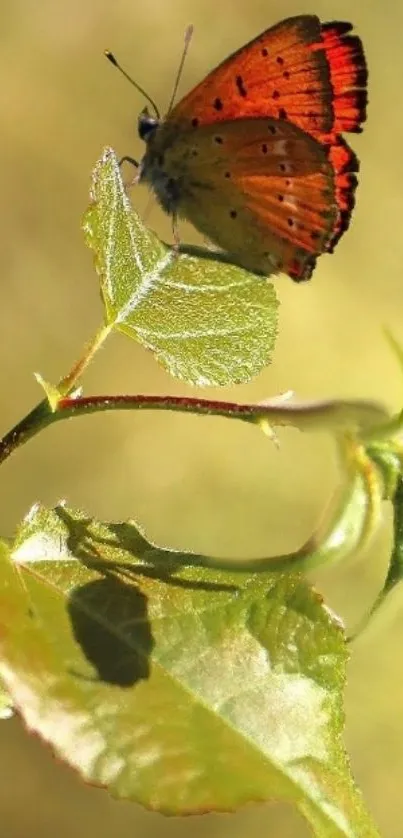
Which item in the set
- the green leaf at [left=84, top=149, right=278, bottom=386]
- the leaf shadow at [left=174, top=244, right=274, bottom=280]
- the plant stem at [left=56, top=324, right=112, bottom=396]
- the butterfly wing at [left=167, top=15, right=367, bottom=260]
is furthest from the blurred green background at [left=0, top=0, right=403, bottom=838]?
the plant stem at [left=56, top=324, right=112, bottom=396]

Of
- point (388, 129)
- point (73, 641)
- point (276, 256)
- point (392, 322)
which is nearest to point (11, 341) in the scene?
point (392, 322)

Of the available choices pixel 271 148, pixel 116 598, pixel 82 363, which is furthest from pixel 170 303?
pixel 271 148

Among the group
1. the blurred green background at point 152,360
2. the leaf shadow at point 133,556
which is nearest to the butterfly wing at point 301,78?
the leaf shadow at point 133,556

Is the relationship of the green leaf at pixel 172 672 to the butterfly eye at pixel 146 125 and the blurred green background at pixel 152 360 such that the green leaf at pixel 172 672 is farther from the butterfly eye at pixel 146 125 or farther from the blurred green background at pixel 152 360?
the blurred green background at pixel 152 360

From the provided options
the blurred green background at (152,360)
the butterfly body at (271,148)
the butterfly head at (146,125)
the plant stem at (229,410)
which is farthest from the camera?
the blurred green background at (152,360)

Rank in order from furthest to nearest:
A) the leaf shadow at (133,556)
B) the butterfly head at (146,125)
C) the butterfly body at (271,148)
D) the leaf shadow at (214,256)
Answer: the butterfly head at (146,125)
the butterfly body at (271,148)
the leaf shadow at (214,256)
the leaf shadow at (133,556)

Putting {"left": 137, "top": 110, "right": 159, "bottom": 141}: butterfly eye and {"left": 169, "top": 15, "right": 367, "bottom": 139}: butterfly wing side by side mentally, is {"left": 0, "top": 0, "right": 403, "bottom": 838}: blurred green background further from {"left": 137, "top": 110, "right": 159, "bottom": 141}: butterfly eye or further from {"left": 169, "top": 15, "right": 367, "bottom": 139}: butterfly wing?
{"left": 169, "top": 15, "right": 367, "bottom": 139}: butterfly wing
